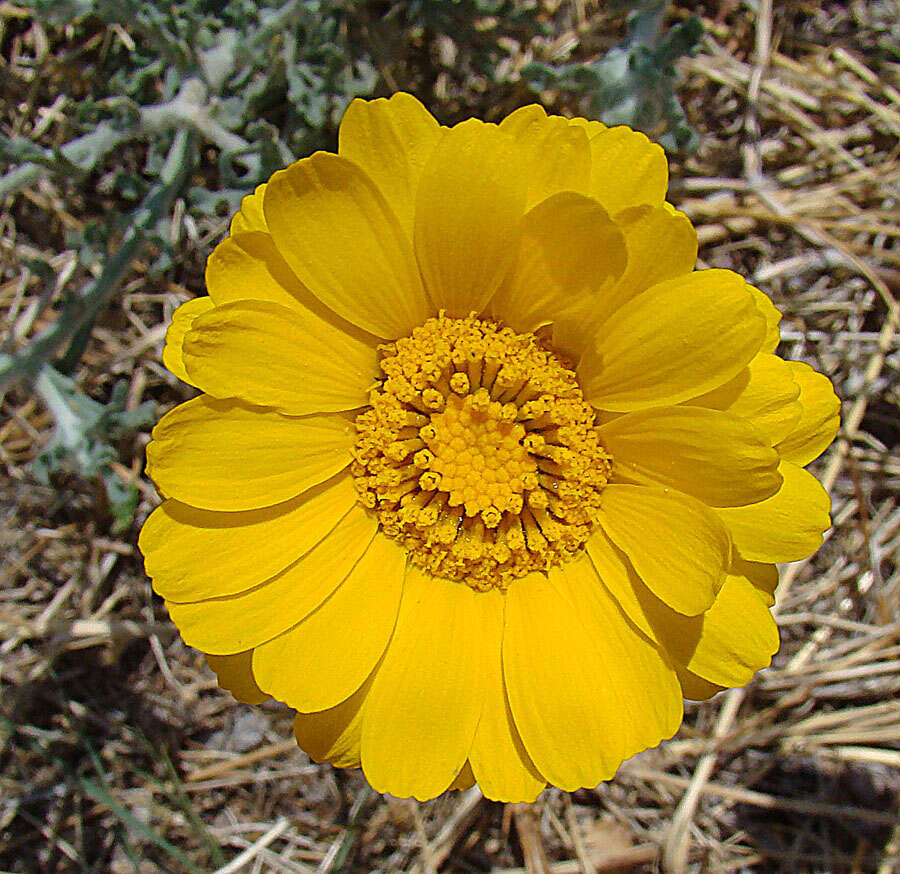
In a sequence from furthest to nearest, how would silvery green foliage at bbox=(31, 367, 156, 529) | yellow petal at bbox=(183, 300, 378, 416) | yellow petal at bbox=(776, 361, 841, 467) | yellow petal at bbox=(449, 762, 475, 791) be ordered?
silvery green foliage at bbox=(31, 367, 156, 529) < yellow petal at bbox=(449, 762, 475, 791) < yellow petal at bbox=(776, 361, 841, 467) < yellow petal at bbox=(183, 300, 378, 416)

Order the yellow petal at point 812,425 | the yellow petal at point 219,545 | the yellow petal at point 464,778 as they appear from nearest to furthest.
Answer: the yellow petal at point 219,545 < the yellow petal at point 812,425 < the yellow petal at point 464,778

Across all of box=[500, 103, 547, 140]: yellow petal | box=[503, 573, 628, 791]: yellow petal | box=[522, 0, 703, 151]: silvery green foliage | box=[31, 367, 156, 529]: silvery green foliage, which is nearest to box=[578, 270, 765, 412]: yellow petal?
box=[500, 103, 547, 140]: yellow petal

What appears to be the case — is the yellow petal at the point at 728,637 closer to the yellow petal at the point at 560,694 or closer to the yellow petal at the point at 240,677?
the yellow petal at the point at 560,694

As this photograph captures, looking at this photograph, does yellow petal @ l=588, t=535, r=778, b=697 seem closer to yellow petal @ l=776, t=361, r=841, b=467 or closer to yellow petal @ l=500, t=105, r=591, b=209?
yellow petal @ l=776, t=361, r=841, b=467

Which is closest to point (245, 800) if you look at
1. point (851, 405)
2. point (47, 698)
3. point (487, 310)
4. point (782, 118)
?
point (47, 698)

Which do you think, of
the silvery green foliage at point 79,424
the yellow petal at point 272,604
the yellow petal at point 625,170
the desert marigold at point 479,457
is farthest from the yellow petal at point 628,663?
the silvery green foliage at point 79,424

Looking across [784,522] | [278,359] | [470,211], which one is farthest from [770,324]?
[278,359]

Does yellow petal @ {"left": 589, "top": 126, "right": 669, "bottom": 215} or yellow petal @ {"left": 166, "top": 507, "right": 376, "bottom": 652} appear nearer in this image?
yellow petal @ {"left": 589, "top": 126, "right": 669, "bottom": 215}

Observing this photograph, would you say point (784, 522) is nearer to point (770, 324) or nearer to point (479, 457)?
point (770, 324)
